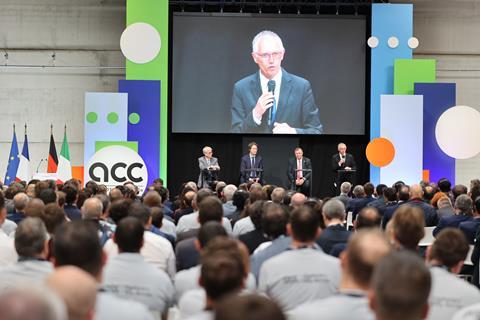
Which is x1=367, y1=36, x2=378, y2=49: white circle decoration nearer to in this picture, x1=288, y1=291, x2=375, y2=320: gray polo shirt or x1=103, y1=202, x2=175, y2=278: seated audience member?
x1=103, y1=202, x2=175, y2=278: seated audience member

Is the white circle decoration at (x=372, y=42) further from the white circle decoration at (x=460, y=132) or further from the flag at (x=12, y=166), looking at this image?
the flag at (x=12, y=166)

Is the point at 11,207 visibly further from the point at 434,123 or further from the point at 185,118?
the point at 434,123

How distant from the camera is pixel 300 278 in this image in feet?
11.4

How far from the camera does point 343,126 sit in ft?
50.9

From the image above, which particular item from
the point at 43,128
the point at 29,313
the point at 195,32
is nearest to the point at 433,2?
the point at 195,32

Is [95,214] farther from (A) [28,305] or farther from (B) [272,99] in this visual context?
(B) [272,99]

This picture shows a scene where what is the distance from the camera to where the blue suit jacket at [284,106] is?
15.2m

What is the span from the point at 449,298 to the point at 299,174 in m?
10.5

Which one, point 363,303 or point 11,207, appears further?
point 11,207

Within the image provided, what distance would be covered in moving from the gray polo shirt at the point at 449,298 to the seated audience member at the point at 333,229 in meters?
1.76

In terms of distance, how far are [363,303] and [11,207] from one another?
5.25m

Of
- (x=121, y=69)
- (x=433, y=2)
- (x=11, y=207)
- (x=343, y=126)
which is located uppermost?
(x=433, y=2)

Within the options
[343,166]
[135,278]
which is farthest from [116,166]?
[135,278]

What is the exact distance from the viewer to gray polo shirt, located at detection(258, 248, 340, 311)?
11.3 ft
